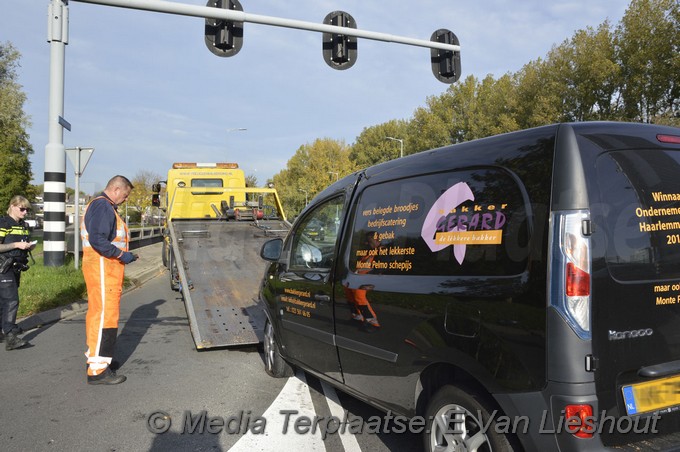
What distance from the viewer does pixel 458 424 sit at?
2.67 meters

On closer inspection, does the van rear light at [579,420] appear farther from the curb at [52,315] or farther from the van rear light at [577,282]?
the curb at [52,315]

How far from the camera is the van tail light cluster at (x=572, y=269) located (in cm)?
220

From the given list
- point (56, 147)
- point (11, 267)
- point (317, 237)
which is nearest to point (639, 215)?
point (317, 237)

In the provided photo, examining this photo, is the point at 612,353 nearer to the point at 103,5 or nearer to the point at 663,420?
the point at 663,420

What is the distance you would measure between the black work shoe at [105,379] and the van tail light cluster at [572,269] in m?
4.18

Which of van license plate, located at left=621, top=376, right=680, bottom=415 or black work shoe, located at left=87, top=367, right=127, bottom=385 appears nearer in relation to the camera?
van license plate, located at left=621, top=376, right=680, bottom=415

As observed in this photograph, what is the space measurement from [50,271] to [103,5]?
5.30 m

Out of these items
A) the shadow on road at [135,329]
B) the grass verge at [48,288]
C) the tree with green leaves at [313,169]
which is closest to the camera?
the shadow on road at [135,329]

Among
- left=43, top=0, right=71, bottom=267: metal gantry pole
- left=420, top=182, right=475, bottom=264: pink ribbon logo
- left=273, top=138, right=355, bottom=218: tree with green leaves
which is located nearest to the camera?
left=420, top=182, right=475, bottom=264: pink ribbon logo

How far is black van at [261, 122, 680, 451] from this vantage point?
2.22 metres

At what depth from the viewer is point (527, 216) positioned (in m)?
2.40

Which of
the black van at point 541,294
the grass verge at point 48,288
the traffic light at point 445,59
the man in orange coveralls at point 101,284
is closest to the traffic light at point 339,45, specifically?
the traffic light at point 445,59

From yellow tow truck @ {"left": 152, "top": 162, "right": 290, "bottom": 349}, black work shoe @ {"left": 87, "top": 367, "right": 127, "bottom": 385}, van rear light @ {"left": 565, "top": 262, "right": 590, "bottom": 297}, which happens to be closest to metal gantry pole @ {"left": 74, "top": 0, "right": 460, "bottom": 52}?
yellow tow truck @ {"left": 152, "top": 162, "right": 290, "bottom": 349}

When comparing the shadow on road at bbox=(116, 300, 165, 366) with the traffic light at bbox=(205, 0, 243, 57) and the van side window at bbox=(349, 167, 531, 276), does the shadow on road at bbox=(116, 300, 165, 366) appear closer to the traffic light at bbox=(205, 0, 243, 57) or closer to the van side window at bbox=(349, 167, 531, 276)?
the van side window at bbox=(349, 167, 531, 276)
